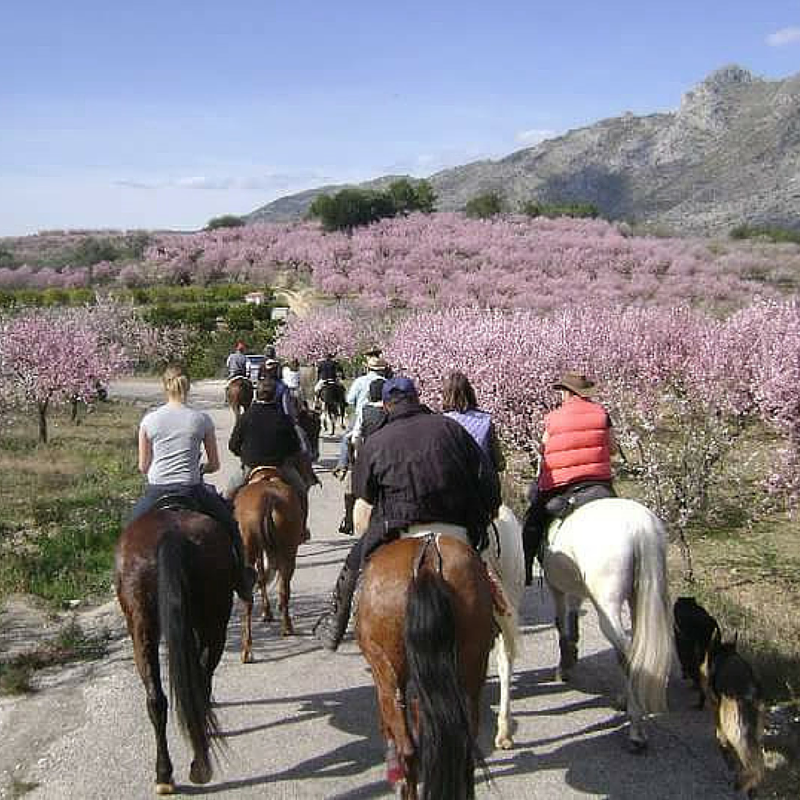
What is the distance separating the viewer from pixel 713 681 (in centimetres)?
543

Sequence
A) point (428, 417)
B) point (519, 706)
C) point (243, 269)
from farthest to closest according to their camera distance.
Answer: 1. point (243, 269)
2. point (519, 706)
3. point (428, 417)

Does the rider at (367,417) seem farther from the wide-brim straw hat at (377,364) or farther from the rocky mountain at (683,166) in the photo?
the rocky mountain at (683,166)

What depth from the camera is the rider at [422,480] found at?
491cm

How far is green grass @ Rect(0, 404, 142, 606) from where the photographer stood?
32.6 ft

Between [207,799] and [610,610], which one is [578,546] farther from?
[207,799]

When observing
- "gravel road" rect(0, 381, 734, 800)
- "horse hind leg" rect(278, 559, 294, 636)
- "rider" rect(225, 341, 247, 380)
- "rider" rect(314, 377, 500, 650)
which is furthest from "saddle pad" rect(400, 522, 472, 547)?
"rider" rect(225, 341, 247, 380)

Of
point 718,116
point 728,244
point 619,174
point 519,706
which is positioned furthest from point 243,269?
point 718,116

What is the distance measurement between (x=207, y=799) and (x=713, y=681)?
3.08 m

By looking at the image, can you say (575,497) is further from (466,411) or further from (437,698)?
(437,698)

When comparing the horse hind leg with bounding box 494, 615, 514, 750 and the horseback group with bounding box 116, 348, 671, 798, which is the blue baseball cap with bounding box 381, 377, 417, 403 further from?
the horse hind leg with bounding box 494, 615, 514, 750

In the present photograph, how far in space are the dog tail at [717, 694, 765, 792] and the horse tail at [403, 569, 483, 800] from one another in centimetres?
164

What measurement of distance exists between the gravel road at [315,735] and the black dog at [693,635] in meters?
0.27

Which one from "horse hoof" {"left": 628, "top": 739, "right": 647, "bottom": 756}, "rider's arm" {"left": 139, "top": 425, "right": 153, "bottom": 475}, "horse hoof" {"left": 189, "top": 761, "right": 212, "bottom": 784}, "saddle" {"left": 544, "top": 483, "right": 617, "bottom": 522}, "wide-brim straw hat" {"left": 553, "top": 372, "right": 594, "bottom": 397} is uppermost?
"wide-brim straw hat" {"left": 553, "top": 372, "right": 594, "bottom": 397}

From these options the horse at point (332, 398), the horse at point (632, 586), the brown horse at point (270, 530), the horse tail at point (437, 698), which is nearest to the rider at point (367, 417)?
the brown horse at point (270, 530)
